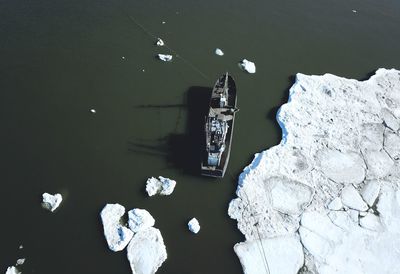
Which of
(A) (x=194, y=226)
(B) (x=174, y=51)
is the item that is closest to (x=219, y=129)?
(A) (x=194, y=226)

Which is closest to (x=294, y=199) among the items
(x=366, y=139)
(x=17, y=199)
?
(x=366, y=139)

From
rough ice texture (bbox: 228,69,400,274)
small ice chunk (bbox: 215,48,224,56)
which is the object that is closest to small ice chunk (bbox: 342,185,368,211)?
rough ice texture (bbox: 228,69,400,274)

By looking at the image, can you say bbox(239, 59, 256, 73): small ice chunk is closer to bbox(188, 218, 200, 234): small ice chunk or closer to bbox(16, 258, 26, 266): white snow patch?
bbox(188, 218, 200, 234): small ice chunk

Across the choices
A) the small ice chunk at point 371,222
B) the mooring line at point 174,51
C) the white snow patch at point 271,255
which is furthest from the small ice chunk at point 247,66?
the white snow patch at point 271,255

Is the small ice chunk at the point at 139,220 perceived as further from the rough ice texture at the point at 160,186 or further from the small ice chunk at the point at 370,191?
the small ice chunk at the point at 370,191

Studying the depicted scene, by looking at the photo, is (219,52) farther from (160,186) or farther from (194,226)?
(194,226)
